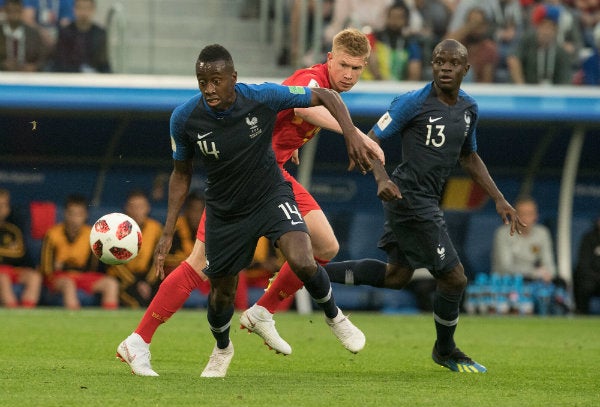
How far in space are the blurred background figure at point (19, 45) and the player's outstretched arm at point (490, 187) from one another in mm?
7229

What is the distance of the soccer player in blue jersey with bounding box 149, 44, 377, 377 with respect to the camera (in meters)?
6.82

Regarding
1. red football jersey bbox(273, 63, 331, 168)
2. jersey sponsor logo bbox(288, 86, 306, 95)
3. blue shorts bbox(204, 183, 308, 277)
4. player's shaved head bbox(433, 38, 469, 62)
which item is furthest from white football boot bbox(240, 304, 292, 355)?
player's shaved head bbox(433, 38, 469, 62)

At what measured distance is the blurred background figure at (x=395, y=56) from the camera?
47.9 ft

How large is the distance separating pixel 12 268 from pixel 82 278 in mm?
807

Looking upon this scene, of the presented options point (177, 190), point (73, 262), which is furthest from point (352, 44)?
point (73, 262)

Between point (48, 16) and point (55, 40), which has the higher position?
point (48, 16)

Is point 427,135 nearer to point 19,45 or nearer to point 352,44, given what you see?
point 352,44

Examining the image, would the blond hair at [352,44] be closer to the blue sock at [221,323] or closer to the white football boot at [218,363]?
the blue sock at [221,323]

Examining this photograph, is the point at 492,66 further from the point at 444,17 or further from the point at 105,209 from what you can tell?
the point at 105,209

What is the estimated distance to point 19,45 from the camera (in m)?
13.8

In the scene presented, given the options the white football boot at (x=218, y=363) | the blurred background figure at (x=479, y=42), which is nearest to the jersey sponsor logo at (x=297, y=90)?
the white football boot at (x=218, y=363)

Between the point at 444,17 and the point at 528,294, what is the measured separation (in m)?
3.54

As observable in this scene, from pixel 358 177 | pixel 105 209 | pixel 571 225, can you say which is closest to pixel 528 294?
pixel 571 225

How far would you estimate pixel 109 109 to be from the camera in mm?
13906
